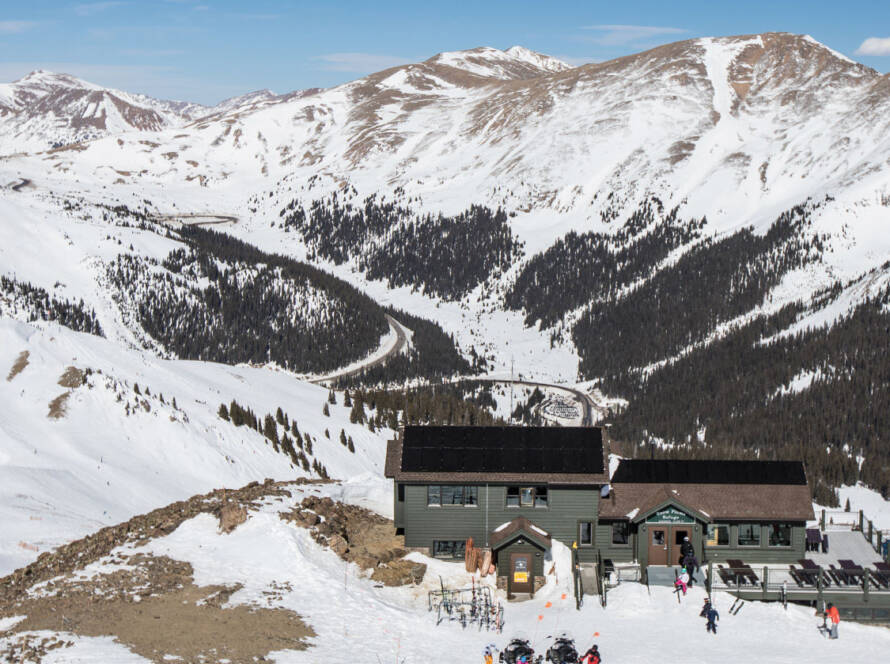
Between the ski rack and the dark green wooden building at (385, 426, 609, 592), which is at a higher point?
the dark green wooden building at (385, 426, 609, 592)

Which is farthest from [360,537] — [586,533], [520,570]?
[586,533]

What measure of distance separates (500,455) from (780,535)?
15.3 m

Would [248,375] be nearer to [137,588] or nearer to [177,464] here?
[177,464]

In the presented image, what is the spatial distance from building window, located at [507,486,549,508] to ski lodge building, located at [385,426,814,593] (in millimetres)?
51

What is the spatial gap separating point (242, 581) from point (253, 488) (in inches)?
629

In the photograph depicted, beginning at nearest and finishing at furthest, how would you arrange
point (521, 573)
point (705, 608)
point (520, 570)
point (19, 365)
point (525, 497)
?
1. point (705, 608)
2. point (521, 573)
3. point (520, 570)
4. point (525, 497)
5. point (19, 365)

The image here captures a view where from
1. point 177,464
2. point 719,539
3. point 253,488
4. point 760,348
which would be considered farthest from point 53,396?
point 760,348

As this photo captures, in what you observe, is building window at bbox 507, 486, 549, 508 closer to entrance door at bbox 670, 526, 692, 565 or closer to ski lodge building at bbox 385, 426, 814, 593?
ski lodge building at bbox 385, 426, 814, 593

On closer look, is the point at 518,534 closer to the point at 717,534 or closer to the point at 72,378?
the point at 717,534

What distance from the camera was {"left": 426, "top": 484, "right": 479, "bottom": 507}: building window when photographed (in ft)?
167

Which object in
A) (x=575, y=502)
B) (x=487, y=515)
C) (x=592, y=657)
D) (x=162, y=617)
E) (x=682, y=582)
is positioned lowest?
(x=592, y=657)

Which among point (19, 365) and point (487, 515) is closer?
point (487, 515)

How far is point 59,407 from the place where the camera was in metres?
80.7

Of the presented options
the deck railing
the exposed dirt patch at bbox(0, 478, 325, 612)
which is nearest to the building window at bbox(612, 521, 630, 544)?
the deck railing
